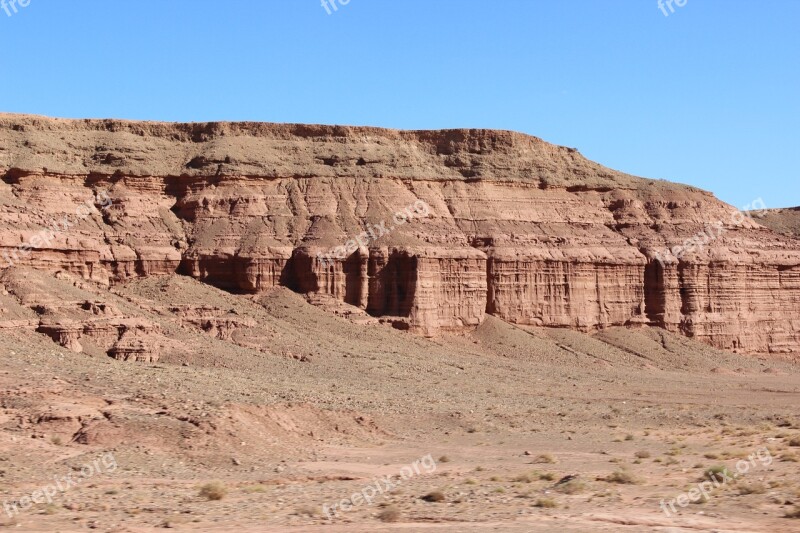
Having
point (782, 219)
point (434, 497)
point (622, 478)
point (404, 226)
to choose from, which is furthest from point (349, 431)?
point (782, 219)

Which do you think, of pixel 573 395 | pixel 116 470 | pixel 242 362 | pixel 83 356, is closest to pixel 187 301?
pixel 242 362

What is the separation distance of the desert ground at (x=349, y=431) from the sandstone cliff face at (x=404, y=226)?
2403mm

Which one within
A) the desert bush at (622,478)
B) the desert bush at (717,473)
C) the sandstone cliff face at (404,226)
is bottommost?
the desert bush at (622,478)

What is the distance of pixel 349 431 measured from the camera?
28.0 meters

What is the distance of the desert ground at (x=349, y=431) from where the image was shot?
1727 centimetres

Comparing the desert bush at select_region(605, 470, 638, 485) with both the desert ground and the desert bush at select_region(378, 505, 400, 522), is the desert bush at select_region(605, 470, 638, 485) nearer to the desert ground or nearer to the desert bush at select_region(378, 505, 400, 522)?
the desert ground

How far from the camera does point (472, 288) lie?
175ft

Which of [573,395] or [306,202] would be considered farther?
[306,202]

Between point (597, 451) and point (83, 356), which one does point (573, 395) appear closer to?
point (597, 451)

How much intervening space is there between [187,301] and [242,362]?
385 inches

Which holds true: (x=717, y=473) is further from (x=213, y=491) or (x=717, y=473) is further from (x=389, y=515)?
(x=213, y=491)

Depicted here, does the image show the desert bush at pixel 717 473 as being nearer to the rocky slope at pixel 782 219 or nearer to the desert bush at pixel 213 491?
the desert bush at pixel 213 491

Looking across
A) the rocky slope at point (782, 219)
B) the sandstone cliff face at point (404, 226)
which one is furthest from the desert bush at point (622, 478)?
the rocky slope at point (782, 219)

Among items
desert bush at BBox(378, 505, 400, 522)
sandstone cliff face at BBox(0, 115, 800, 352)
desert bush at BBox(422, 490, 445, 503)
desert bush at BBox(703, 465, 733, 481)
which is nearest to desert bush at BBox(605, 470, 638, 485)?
desert bush at BBox(703, 465, 733, 481)
